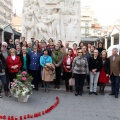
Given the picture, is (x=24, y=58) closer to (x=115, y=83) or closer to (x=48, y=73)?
(x=48, y=73)

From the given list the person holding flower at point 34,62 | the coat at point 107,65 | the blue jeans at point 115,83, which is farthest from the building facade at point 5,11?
the blue jeans at point 115,83

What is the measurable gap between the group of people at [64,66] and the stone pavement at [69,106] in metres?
0.44

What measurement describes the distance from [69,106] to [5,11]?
206 feet

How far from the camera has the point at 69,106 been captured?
6.78 m

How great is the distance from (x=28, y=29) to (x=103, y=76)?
209 inches

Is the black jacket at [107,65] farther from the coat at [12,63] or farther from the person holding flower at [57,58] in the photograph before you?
the coat at [12,63]

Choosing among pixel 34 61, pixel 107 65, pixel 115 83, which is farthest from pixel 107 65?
pixel 34 61

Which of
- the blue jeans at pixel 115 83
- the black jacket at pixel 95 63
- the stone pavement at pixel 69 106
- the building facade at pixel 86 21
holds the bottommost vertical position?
the stone pavement at pixel 69 106

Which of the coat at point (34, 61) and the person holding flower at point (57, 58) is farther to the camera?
the person holding flower at point (57, 58)

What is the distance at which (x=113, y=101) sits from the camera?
741 centimetres

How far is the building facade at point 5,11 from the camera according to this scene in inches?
2477

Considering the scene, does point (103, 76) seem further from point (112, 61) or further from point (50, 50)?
point (50, 50)

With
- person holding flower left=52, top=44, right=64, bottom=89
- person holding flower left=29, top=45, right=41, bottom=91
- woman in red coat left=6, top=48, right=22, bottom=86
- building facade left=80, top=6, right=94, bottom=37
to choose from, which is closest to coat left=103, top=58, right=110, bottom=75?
person holding flower left=52, top=44, right=64, bottom=89

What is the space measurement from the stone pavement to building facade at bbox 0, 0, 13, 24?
189 ft
